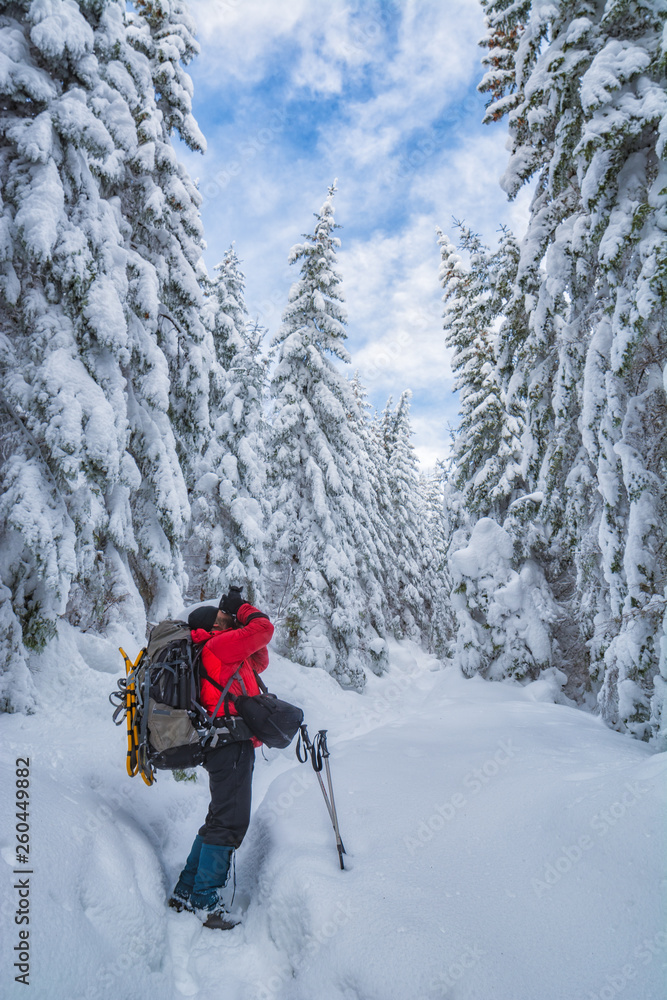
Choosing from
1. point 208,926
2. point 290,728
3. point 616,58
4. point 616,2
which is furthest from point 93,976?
point 616,2

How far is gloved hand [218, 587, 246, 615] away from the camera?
4.52 metres

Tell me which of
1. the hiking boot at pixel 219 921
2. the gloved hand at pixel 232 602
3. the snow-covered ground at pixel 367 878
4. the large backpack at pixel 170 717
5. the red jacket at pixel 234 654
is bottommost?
the hiking boot at pixel 219 921

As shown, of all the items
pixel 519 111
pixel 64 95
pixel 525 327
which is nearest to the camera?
pixel 64 95

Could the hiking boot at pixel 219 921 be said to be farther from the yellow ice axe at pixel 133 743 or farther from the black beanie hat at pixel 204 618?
the black beanie hat at pixel 204 618

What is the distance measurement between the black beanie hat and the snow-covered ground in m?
1.63

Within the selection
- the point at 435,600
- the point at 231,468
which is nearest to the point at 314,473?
the point at 231,468

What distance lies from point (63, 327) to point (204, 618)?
444 cm

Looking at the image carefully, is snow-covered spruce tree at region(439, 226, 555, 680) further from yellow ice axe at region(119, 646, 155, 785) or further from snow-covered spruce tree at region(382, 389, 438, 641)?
snow-covered spruce tree at region(382, 389, 438, 641)

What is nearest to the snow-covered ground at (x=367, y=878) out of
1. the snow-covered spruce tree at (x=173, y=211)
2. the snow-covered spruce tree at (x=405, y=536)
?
the snow-covered spruce tree at (x=173, y=211)

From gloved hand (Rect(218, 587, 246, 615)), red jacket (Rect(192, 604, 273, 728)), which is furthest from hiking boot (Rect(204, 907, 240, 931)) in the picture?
gloved hand (Rect(218, 587, 246, 615))

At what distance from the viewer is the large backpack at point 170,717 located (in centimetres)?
397

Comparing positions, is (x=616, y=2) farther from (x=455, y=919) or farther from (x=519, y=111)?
(x=455, y=919)

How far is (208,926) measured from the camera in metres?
3.68

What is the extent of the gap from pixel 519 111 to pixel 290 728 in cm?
1066
